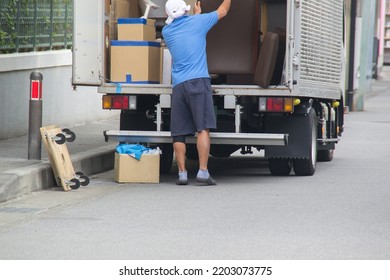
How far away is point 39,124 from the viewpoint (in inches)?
543

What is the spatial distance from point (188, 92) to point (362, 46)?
1879 cm

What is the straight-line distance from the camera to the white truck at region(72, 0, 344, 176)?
45.3 feet

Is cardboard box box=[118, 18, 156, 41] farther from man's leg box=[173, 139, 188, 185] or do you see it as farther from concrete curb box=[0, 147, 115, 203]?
concrete curb box=[0, 147, 115, 203]

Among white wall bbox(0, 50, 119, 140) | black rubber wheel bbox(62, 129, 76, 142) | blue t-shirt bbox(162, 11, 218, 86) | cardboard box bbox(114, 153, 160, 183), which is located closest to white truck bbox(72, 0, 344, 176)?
cardboard box bbox(114, 153, 160, 183)

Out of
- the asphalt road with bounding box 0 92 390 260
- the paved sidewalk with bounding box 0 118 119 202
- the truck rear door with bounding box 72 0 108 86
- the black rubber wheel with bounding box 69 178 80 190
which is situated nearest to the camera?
the asphalt road with bounding box 0 92 390 260

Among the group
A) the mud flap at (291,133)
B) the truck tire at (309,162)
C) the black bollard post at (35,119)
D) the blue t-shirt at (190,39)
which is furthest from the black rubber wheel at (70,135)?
the truck tire at (309,162)

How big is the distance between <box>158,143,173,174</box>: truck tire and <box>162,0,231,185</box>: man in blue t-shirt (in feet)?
4.18

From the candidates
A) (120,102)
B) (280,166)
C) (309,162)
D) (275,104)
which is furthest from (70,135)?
(309,162)

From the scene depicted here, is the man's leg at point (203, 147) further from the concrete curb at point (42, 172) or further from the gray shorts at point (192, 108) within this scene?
the concrete curb at point (42, 172)

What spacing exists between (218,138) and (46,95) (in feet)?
18.1

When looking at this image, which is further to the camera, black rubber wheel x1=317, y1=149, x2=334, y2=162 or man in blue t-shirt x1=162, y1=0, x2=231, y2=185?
black rubber wheel x1=317, y1=149, x2=334, y2=162

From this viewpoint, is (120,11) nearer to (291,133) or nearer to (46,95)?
(291,133)

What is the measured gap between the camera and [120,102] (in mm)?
14180
